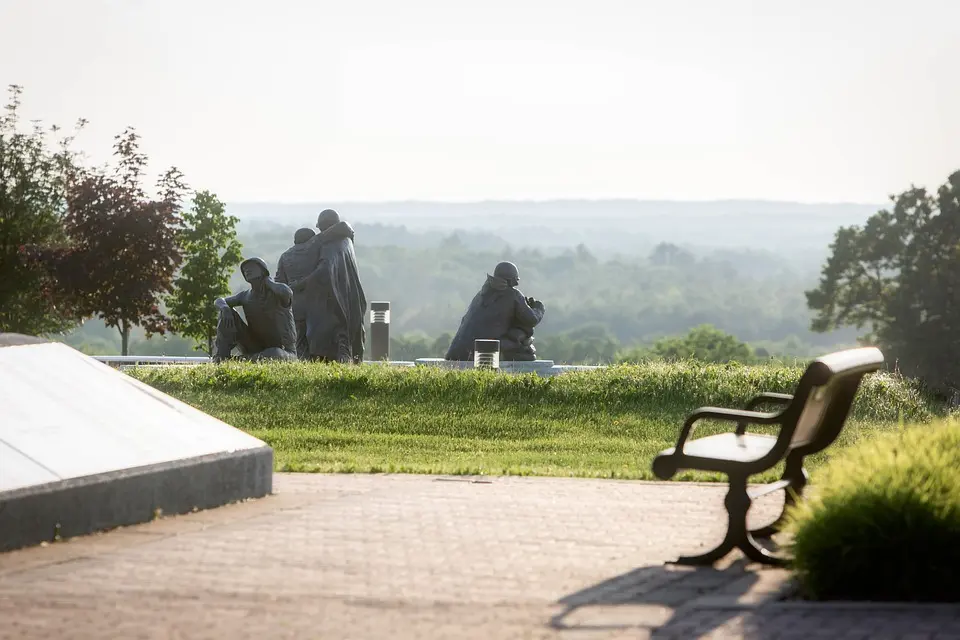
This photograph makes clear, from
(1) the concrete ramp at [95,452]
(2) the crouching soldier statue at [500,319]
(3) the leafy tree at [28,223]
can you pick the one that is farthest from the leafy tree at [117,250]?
(1) the concrete ramp at [95,452]

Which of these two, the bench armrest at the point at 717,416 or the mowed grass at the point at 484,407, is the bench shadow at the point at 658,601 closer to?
the bench armrest at the point at 717,416

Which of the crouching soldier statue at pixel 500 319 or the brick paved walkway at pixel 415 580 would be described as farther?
the crouching soldier statue at pixel 500 319

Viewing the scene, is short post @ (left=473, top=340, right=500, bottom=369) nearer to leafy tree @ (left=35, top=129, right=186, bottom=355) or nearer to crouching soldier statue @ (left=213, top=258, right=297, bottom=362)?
crouching soldier statue @ (left=213, top=258, right=297, bottom=362)

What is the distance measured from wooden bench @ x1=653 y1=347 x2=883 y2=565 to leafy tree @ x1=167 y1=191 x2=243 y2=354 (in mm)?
23693

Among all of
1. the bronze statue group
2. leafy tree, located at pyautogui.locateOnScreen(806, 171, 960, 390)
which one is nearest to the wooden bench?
the bronze statue group

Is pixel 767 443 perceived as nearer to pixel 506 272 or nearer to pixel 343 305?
pixel 506 272

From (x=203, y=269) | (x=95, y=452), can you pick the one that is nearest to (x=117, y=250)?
(x=203, y=269)

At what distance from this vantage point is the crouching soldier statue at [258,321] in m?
18.2

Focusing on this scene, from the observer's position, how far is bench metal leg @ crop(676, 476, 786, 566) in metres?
6.34

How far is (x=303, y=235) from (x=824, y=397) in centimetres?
1549

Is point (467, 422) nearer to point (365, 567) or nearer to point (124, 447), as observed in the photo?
point (124, 447)

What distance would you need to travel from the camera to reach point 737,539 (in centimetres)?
637

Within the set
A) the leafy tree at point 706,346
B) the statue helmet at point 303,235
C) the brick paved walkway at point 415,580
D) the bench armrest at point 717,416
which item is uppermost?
the statue helmet at point 303,235

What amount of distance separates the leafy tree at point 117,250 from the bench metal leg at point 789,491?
2206 centimetres
